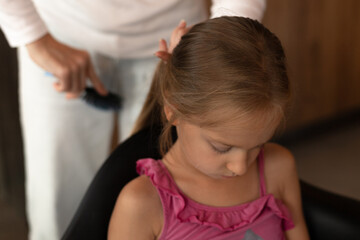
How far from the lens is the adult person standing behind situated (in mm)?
1058

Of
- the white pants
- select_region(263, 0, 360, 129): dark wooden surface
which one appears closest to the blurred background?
select_region(263, 0, 360, 129): dark wooden surface

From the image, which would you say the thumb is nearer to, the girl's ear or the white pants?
the white pants

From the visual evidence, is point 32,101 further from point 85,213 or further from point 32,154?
point 85,213

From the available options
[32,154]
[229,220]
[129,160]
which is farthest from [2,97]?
[229,220]

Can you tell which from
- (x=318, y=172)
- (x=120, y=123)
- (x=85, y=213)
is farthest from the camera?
(x=318, y=172)

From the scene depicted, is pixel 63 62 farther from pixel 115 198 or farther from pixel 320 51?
pixel 320 51

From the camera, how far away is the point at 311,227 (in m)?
1.12

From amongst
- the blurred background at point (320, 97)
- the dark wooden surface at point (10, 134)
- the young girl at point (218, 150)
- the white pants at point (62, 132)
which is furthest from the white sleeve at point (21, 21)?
the blurred background at point (320, 97)

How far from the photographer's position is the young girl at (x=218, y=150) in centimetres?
85

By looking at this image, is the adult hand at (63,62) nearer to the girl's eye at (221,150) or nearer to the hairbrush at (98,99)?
the hairbrush at (98,99)

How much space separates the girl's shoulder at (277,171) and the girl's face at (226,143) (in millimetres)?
163

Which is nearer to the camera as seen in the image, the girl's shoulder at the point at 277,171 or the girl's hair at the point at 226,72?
the girl's hair at the point at 226,72

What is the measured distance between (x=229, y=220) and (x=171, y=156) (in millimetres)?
164

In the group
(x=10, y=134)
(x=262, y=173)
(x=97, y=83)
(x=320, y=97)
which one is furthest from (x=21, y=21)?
(x=320, y=97)
